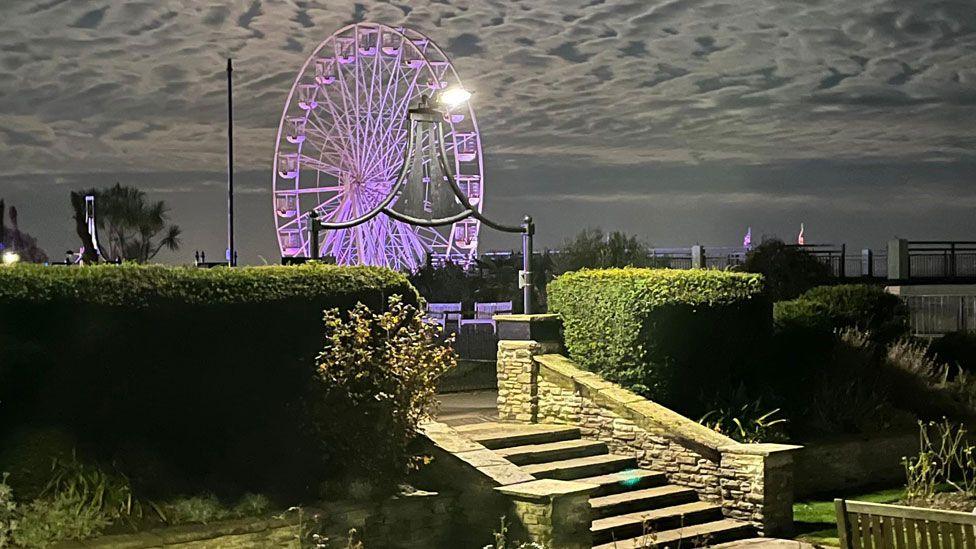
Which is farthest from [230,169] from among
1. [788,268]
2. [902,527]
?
[902,527]

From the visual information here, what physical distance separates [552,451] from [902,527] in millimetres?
5595

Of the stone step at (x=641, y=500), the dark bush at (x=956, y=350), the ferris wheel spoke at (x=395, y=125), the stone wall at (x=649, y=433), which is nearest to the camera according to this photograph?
the stone step at (x=641, y=500)

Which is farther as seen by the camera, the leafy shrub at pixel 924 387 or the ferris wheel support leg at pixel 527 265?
the leafy shrub at pixel 924 387

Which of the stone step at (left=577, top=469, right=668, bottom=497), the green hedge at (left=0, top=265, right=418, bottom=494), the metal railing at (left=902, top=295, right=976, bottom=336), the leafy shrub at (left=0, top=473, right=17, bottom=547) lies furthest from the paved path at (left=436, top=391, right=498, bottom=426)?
the metal railing at (left=902, top=295, right=976, bottom=336)

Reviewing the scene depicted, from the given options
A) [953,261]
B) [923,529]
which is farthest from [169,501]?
[953,261]

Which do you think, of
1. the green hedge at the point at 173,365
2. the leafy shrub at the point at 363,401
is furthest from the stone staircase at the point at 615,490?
the green hedge at the point at 173,365

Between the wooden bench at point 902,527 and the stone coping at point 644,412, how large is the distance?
4.49 meters

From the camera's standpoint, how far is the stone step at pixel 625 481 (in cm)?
1095

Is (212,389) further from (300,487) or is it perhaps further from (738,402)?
(738,402)

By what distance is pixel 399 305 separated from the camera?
9875 mm

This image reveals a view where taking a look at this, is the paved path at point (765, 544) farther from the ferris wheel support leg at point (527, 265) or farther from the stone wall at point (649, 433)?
the ferris wheel support leg at point (527, 265)

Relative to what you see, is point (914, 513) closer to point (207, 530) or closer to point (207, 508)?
point (207, 530)

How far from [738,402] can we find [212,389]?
581 centimetres

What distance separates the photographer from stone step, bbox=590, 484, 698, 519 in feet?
34.5
